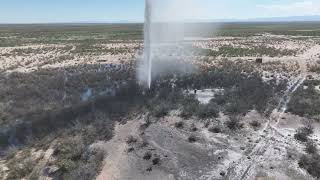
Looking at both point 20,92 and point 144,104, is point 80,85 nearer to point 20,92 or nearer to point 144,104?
point 20,92

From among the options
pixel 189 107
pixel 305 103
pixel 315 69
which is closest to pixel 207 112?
pixel 189 107

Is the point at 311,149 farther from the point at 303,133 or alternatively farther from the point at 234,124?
the point at 234,124

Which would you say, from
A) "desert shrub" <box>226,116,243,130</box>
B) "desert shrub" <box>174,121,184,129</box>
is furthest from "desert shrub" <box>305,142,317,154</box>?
"desert shrub" <box>174,121,184,129</box>

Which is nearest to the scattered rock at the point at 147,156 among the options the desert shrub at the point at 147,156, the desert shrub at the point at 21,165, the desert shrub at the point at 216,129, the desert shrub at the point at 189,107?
the desert shrub at the point at 147,156

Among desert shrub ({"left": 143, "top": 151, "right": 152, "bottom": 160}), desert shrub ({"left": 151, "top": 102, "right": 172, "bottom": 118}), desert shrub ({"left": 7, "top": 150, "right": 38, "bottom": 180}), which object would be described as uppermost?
desert shrub ({"left": 151, "top": 102, "right": 172, "bottom": 118})

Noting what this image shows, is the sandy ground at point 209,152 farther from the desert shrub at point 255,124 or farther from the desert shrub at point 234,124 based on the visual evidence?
the desert shrub at point 234,124

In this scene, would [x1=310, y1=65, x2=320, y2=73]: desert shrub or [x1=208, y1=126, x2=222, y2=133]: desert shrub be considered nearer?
[x1=208, y1=126, x2=222, y2=133]: desert shrub

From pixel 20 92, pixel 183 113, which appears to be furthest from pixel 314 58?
pixel 20 92

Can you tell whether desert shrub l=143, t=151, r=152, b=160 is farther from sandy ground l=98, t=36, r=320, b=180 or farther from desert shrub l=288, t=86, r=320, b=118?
desert shrub l=288, t=86, r=320, b=118
